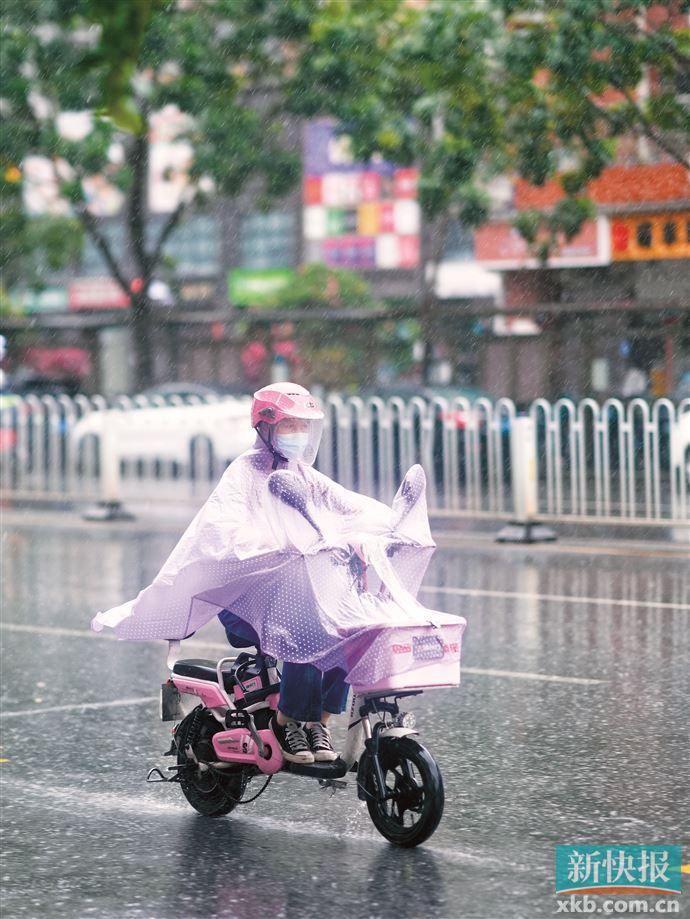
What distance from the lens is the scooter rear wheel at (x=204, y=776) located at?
6180 mm

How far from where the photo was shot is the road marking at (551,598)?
39.0 feet

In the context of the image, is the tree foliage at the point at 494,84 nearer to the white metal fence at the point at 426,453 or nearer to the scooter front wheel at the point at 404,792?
the white metal fence at the point at 426,453

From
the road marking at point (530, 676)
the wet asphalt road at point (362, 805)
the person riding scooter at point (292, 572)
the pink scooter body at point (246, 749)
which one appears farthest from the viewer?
the road marking at point (530, 676)

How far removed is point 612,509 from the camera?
54.7 ft

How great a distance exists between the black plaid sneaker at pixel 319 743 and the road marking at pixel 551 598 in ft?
20.0

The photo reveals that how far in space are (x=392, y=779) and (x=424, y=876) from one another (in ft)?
1.78

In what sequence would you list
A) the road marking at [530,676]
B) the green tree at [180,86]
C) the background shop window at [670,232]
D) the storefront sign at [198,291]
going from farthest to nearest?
the storefront sign at [198,291] → the background shop window at [670,232] → the green tree at [180,86] → the road marking at [530,676]

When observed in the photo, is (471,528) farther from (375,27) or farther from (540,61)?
(375,27)

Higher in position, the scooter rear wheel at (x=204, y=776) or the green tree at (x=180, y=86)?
the green tree at (x=180, y=86)

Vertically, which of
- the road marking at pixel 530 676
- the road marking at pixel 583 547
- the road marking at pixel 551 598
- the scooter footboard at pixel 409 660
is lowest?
the road marking at pixel 530 676

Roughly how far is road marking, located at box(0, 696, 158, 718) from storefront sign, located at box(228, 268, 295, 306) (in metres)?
38.4

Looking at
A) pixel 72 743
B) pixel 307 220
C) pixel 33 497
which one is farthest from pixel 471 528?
pixel 307 220

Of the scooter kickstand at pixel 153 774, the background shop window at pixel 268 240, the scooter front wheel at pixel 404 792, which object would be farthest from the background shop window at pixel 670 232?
the scooter front wheel at pixel 404 792

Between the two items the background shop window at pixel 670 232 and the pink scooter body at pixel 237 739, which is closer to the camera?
the pink scooter body at pixel 237 739
